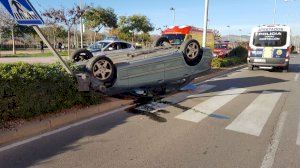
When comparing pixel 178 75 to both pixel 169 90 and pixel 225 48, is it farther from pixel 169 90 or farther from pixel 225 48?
pixel 225 48

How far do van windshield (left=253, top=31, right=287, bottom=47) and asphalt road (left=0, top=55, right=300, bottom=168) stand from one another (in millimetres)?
9031

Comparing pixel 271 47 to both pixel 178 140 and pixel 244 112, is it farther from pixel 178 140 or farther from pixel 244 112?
pixel 178 140

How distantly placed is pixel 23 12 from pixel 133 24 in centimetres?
4626

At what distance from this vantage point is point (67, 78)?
643 cm

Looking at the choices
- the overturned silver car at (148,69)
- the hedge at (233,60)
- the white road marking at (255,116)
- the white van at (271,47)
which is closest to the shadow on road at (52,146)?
the overturned silver car at (148,69)

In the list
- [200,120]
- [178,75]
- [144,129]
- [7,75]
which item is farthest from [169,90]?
[7,75]

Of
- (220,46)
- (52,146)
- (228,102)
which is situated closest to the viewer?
(52,146)

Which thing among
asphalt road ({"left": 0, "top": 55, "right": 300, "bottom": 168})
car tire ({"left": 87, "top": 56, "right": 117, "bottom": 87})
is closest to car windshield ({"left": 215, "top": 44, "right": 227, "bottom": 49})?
asphalt road ({"left": 0, "top": 55, "right": 300, "bottom": 168})

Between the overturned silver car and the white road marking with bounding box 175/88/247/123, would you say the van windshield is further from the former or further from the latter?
the overturned silver car

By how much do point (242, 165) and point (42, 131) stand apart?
3.53m

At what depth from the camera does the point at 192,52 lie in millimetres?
9023

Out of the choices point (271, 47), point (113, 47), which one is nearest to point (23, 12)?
point (113, 47)

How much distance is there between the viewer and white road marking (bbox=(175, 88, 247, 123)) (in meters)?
6.73

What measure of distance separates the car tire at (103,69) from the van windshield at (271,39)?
38.6 ft
